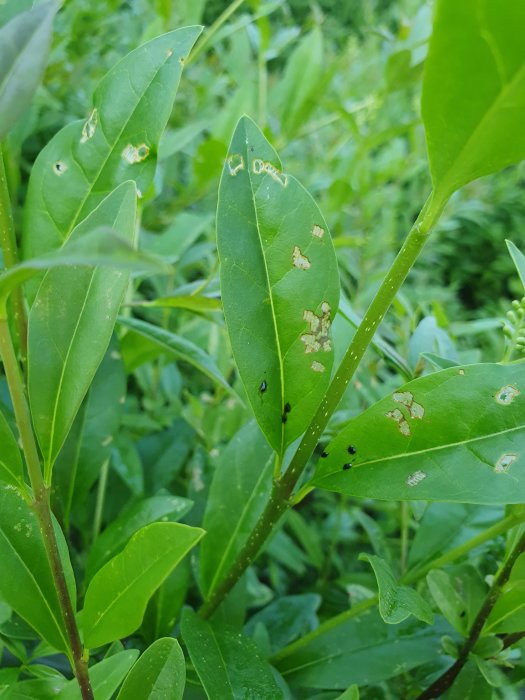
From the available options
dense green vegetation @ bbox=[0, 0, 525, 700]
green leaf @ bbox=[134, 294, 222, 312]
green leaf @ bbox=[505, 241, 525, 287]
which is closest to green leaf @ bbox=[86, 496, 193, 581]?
dense green vegetation @ bbox=[0, 0, 525, 700]

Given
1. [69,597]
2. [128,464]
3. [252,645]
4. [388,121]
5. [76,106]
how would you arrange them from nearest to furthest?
1. [69,597]
2. [252,645]
3. [128,464]
4. [76,106]
5. [388,121]

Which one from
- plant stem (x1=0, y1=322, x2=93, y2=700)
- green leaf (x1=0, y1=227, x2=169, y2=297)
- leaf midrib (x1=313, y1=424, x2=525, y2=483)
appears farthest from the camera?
leaf midrib (x1=313, y1=424, x2=525, y2=483)

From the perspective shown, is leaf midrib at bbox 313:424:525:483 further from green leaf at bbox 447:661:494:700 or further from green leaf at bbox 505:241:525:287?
green leaf at bbox 447:661:494:700

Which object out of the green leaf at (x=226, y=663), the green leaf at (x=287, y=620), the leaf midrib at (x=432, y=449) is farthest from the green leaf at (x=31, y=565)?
the green leaf at (x=287, y=620)

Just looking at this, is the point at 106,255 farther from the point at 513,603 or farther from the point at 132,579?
the point at 513,603

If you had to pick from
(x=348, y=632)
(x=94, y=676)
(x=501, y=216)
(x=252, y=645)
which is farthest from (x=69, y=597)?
(x=501, y=216)

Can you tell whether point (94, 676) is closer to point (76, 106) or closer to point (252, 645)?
point (252, 645)
